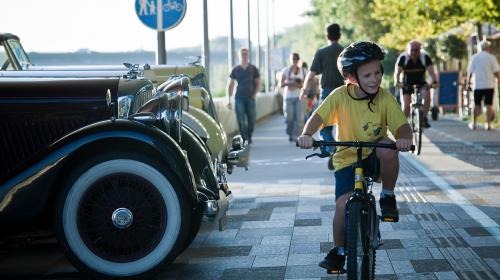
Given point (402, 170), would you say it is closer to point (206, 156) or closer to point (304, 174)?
point (304, 174)

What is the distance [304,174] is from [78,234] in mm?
7618

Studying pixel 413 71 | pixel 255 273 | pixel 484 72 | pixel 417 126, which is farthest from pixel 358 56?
pixel 484 72

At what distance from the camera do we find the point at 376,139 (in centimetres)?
613

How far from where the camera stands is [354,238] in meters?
5.37

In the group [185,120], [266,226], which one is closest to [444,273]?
[266,226]

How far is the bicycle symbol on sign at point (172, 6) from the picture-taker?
1398cm

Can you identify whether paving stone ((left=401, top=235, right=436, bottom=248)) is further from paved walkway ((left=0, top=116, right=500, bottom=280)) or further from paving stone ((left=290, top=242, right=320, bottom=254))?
paving stone ((left=290, top=242, right=320, bottom=254))

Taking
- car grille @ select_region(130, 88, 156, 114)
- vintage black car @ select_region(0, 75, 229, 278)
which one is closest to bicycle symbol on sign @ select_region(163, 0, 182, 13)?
car grille @ select_region(130, 88, 156, 114)

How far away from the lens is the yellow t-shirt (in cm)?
606

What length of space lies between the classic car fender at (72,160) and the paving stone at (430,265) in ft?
5.02

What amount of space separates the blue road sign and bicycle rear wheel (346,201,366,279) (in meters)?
8.89

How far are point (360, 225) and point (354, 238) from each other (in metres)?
0.14

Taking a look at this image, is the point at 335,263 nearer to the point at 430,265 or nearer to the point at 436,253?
the point at 430,265

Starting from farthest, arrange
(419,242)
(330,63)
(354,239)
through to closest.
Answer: (330,63) → (419,242) → (354,239)
